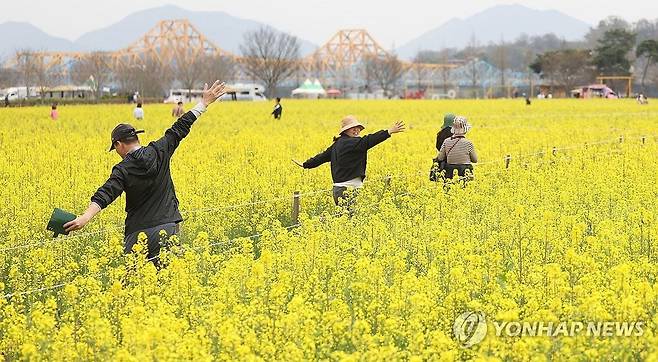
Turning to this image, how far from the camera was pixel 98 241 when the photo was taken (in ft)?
29.8

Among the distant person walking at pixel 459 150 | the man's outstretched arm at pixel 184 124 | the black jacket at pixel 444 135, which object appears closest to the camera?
the man's outstretched arm at pixel 184 124

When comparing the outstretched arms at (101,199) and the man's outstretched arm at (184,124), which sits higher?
the man's outstretched arm at (184,124)

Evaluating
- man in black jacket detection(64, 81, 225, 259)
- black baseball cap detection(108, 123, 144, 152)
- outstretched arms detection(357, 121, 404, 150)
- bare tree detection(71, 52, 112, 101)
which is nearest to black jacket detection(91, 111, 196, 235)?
man in black jacket detection(64, 81, 225, 259)

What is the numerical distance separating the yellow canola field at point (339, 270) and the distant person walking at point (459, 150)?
1.05 ft

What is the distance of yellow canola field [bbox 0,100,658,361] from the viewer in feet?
17.1

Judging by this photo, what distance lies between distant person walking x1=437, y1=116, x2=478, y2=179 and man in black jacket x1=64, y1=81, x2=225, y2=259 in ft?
14.6

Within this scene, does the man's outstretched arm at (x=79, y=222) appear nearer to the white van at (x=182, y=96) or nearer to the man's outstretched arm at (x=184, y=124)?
the man's outstretched arm at (x=184, y=124)

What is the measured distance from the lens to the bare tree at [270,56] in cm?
10933

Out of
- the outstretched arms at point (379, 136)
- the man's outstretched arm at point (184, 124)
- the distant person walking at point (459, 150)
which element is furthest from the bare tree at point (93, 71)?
the man's outstretched arm at point (184, 124)

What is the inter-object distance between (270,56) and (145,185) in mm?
108780

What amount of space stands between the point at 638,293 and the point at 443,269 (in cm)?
187

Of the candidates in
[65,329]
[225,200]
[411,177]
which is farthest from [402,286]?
[411,177]

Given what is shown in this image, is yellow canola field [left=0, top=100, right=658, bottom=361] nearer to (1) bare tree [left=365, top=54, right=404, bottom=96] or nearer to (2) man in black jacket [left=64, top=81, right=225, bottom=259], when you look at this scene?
(2) man in black jacket [left=64, top=81, right=225, bottom=259]

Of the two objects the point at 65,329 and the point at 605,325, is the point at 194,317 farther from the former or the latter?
the point at 605,325
